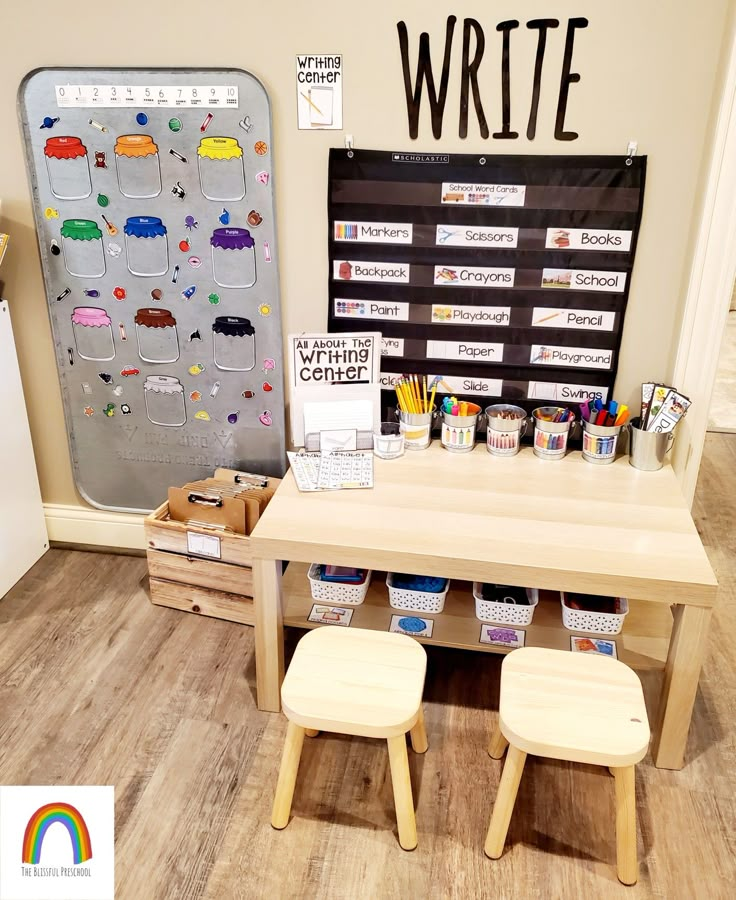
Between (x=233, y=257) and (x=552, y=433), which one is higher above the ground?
(x=233, y=257)

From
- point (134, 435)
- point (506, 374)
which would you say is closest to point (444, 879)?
point (506, 374)

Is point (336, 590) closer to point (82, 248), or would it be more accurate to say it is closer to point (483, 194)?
point (483, 194)

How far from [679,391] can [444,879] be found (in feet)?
4.53

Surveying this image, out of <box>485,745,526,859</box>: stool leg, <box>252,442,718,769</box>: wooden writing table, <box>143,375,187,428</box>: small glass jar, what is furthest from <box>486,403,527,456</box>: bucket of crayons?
<box>143,375,187,428</box>: small glass jar

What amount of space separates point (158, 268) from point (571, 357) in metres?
1.26

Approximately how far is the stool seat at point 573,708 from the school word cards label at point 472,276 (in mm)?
1024

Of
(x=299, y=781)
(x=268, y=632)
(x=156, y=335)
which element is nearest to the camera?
(x=299, y=781)

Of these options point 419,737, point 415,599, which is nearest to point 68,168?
point 415,599

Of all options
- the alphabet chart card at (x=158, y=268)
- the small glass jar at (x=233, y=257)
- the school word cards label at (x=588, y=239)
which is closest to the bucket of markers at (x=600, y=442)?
the school word cards label at (x=588, y=239)

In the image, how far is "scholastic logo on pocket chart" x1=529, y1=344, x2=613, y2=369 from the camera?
2193mm

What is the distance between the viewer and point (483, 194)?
209cm

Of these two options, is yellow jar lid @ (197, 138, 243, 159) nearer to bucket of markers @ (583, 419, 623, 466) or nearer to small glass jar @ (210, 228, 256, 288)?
small glass jar @ (210, 228, 256, 288)

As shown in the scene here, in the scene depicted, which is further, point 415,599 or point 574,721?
point 415,599

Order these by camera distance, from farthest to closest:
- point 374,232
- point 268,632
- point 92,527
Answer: point 92,527
point 374,232
point 268,632
